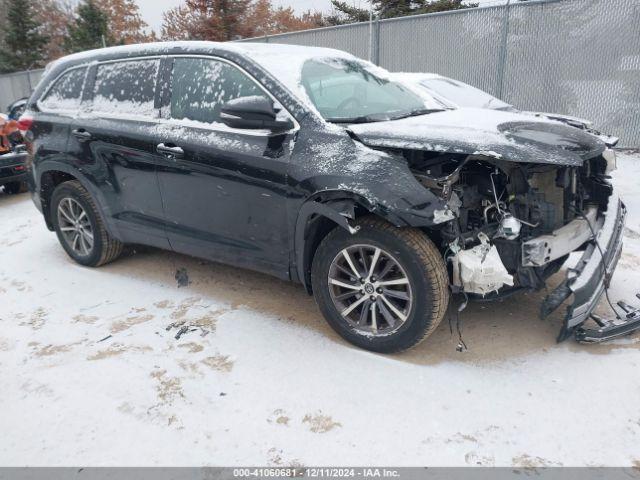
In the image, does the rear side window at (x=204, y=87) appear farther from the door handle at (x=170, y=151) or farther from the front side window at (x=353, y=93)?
the front side window at (x=353, y=93)

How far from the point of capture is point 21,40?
2827 centimetres

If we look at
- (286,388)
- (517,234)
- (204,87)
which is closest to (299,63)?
(204,87)

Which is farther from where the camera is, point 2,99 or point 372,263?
point 2,99

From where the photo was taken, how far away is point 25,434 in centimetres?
254

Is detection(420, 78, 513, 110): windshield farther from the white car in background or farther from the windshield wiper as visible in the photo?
the windshield wiper

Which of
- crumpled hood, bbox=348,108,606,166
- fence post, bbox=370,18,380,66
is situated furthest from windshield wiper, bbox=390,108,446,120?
fence post, bbox=370,18,380,66

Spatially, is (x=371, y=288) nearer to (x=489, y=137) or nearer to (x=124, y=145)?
(x=489, y=137)

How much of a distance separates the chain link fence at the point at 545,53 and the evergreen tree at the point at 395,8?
24.7 ft

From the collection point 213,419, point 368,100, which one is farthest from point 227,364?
point 368,100

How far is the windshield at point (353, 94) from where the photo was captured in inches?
129

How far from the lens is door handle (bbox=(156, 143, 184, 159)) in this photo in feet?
11.7

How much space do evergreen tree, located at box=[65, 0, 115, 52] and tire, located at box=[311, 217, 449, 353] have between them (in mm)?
27434

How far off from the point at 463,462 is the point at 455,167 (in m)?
1.61

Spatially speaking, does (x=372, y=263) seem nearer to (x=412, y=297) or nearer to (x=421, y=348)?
(x=412, y=297)
